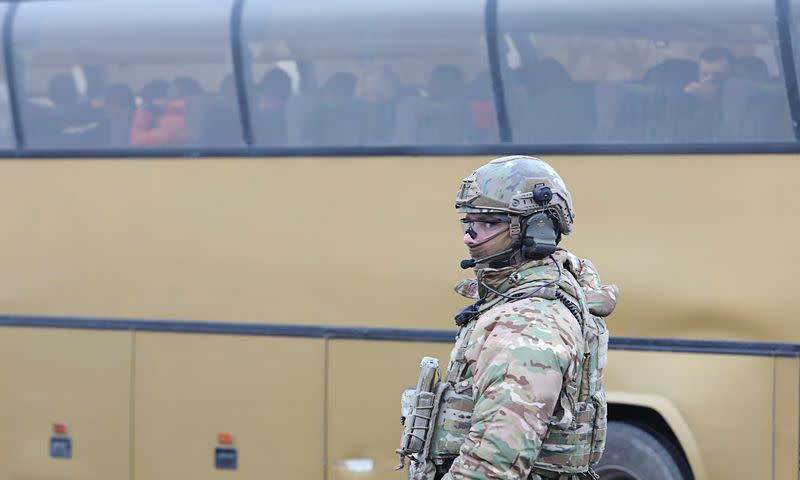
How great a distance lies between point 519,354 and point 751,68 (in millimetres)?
3188

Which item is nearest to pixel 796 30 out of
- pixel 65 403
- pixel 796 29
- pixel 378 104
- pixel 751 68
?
pixel 796 29

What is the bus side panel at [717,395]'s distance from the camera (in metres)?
5.37

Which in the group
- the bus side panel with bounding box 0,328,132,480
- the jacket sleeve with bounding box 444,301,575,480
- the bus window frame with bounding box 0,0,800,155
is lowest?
the jacket sleeve with bounding box 444,301,575,480

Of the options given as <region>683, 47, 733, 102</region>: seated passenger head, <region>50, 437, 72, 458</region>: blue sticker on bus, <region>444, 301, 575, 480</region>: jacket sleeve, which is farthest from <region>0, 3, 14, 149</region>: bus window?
<region>444, 301, 575, 480</region>: jacket sleeve

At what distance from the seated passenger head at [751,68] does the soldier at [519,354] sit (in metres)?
2.47

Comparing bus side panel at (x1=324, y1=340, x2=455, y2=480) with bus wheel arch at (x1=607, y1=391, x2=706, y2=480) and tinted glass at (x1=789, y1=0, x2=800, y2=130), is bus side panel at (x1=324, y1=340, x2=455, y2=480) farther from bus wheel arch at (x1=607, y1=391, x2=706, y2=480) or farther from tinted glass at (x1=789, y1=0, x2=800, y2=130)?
tinted glass at (x1=789, y1=0, x2=800, y2=130)

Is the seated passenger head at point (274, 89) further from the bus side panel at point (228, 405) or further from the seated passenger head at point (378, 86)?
the bus side panel at point (228, 405)

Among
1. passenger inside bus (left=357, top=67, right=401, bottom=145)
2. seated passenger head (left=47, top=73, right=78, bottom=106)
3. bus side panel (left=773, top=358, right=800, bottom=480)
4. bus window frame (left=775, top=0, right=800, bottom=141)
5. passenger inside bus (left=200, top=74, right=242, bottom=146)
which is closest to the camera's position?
bus side panel (left=773, top=358, right=800, bottom=480)

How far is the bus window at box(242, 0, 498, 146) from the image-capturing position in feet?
19.5

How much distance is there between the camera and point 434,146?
19.4 feet

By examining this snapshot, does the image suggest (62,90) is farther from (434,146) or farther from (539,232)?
(539,232)

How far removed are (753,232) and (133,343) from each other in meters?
3.38

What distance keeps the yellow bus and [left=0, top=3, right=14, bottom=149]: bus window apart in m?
0.02

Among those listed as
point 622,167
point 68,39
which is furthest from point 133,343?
point 622,167
